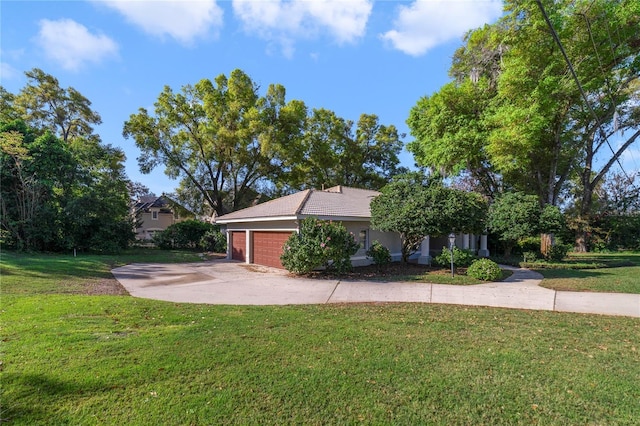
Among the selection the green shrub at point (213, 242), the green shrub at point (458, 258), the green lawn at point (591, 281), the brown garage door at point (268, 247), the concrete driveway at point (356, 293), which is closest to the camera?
the concrete driveway at point (356, 293)

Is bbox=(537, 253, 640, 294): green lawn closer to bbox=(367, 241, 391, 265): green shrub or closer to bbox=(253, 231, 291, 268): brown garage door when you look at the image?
bbox=(367, 241, 391, 265): green shrub

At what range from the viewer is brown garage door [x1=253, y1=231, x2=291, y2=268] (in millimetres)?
14875

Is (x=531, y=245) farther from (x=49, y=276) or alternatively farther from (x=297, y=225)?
(x=49, y=276)

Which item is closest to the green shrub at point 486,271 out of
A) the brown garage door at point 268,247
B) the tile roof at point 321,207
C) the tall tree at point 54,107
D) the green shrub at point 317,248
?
the green shrub at point 317,248

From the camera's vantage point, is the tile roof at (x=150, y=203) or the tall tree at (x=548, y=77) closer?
the tall tree at (x=548, y=77)

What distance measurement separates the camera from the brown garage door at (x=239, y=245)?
18.4 m

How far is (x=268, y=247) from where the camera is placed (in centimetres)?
1585

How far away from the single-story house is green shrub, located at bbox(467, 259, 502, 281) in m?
4.36

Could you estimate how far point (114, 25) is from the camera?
7414 mm

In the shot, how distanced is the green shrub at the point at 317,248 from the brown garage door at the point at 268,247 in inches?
96.3

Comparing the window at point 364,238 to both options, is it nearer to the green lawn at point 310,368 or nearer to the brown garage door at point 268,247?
the brown garage door at point 268,247

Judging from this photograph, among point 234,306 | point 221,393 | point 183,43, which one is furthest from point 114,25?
point 221,393

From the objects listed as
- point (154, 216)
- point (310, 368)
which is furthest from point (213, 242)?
point (310, 368)

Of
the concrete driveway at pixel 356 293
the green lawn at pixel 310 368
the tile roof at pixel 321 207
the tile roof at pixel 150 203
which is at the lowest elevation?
the concrete driveway at pixel 356 293
